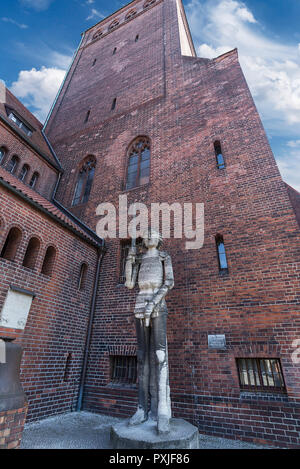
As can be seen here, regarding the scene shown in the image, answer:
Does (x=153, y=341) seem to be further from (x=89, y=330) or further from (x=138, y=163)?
(x=138, y=163)

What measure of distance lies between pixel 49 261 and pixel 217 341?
4652mm

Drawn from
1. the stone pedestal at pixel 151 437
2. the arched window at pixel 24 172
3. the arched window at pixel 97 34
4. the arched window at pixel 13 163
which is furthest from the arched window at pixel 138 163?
the arched window at pixel 97 34

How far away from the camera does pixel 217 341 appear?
222 inches

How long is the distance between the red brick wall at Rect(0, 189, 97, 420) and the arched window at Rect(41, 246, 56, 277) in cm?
11

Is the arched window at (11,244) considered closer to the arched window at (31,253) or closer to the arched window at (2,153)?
the arched window at (31,253)

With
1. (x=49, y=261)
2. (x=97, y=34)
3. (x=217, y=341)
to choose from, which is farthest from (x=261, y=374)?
(x=97, y=34)

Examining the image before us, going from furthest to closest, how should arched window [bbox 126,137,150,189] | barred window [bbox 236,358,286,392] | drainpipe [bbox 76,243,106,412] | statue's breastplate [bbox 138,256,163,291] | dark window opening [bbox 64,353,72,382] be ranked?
arched window [bbox 126,137,150,189] → drainpipe [bbox 76,243,106,412] → dark window opening [bbox 64,353,72,382] → barred window [bbox 236,358,286,392] → statue's breastplate [bbox 138,256,163,291]

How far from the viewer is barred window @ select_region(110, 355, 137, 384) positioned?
6470 millimetres

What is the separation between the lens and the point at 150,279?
4.61 meters

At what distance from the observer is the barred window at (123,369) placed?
6470 millimetres

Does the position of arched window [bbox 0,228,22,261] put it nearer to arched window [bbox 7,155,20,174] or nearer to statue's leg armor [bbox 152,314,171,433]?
statue's leg armor [bbox 152,314,171,433]

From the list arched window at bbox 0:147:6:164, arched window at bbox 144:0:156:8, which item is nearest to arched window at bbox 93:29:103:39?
arched window at bbox 144:0:156:8

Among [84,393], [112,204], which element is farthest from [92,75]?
[84,393]
